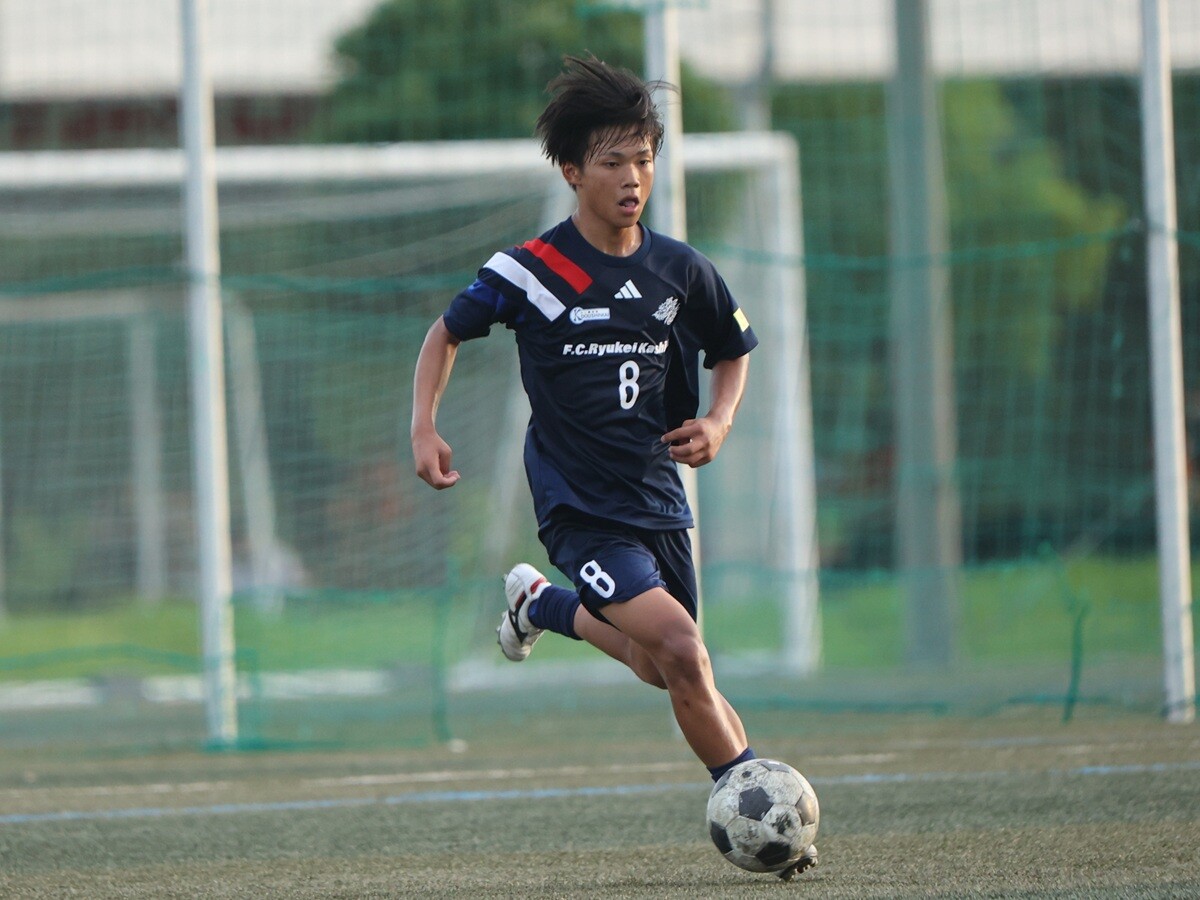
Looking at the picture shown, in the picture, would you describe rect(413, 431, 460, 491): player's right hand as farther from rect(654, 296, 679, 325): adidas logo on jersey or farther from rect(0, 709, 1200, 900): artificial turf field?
rect(0, 709, 1200, 900): artificial turf field

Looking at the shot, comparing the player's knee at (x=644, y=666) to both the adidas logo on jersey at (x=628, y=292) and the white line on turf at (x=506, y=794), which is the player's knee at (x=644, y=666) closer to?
the adidas logo on jersey at (x=628, y=292)

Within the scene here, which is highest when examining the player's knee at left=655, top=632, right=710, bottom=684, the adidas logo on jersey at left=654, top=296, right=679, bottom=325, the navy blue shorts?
the adidas logo on jersey at left=654, top=296, right=679, bottom=325

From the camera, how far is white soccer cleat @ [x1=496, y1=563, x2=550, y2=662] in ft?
17.3

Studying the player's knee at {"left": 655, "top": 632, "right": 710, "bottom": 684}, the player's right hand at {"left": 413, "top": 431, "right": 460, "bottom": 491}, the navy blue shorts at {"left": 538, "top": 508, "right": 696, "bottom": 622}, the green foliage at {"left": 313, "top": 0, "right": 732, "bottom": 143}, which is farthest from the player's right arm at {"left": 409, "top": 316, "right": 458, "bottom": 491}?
the green foliage at {"left": 313, "top": 0, "right": 732, "bottom": 143}

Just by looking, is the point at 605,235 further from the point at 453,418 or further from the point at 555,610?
the point at 453,418

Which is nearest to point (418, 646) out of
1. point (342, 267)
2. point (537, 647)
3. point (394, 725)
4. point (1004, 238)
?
point (537, 647)

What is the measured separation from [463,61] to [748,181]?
6.49 metres

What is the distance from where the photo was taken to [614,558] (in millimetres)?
4477

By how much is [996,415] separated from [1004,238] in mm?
5333

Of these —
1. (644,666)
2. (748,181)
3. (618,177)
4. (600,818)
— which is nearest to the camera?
(618,177)

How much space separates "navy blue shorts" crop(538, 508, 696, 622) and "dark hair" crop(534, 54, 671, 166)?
0.92 m

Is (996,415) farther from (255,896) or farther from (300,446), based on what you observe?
(255,896)

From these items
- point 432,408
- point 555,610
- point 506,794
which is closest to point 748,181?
point 506,794

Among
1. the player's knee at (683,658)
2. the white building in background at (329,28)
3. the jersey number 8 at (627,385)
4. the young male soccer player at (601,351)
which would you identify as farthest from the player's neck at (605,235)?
the white building in background at (329,28)
